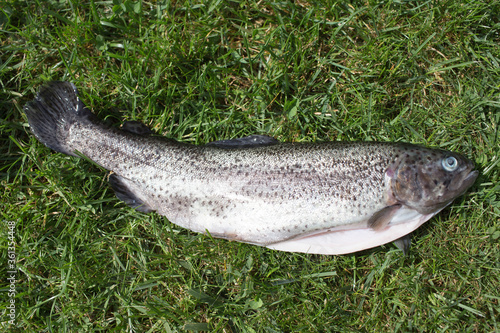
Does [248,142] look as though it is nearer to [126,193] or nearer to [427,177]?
[126,193]

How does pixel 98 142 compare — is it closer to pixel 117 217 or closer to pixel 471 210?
pixel 117 217

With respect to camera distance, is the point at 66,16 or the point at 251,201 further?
the point at 66,16

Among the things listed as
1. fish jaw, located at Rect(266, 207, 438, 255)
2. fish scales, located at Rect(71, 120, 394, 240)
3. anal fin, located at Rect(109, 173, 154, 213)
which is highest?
fish scales, located at Rect(71, 120, 394, 240)

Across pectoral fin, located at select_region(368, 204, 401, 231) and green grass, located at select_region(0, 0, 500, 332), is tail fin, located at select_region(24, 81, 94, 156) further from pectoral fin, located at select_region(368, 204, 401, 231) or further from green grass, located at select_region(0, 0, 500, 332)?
pectoral fin, located at select_region(368, 204, 401, 231)

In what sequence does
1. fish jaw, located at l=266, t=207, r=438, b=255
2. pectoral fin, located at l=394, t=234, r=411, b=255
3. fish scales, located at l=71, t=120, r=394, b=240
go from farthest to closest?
pectoral fin, located at l=394, t=234, r=411, b=255
fish jaw, located at l=266, t=207, r=438, b=255
fish scales, located at l=71, t=120, r=394, b=240

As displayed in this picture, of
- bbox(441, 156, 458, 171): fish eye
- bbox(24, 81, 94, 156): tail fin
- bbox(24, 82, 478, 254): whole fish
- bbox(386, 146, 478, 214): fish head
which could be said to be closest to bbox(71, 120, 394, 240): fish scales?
bbox(24, 82, 478, 254): whole fish

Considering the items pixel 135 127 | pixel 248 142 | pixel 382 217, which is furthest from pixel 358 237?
pixel 135 127

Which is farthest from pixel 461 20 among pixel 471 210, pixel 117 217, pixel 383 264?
pixel 117 217
